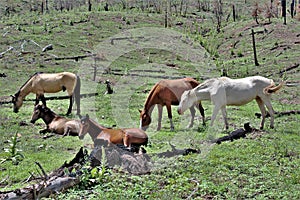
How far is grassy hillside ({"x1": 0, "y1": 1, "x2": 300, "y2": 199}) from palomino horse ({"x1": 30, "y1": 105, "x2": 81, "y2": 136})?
428 millimetres

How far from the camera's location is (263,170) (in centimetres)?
976

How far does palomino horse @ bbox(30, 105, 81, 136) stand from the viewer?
1512cm

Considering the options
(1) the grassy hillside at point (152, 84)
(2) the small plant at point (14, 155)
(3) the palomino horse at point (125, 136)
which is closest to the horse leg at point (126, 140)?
(3) the palomino horse at point (125, 136)

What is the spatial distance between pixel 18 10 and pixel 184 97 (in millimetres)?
54026

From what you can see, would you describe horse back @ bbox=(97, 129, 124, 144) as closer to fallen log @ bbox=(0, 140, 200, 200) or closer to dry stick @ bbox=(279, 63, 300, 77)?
fallen log @ bbox=(0, 140, 200, 200)

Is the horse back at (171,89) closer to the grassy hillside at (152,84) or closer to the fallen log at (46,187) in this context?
the grassy hillside at (152,84)

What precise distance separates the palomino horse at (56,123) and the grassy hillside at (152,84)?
0.43m

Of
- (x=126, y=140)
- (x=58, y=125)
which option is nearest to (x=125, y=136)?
(x=126, y=140)

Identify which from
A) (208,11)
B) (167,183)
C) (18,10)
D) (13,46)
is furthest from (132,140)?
(208,11)

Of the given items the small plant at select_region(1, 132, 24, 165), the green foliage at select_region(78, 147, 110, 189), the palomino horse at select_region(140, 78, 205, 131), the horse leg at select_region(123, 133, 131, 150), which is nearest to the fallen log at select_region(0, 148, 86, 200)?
the green foliage at select_region(78, 147, 110, 189)

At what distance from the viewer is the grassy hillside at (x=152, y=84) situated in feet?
30.3

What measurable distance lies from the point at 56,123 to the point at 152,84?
1165 centimetres

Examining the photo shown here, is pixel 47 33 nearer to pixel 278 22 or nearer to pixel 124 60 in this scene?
pixel 124 60

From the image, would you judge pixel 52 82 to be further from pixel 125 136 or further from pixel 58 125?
pixel 125 136
